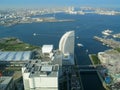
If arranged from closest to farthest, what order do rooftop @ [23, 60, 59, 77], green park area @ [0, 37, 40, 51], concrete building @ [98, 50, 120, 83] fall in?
rooftop @ [23, 60, 59, 77]
concrete building @ [98, 50, 120, 83]
green park area @ [0, 37, 40, 51]

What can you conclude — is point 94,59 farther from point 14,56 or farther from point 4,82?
point 4,82

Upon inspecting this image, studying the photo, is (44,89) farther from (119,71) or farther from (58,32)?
(58,32)

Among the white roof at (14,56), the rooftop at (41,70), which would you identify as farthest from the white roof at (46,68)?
the white roof at (14,56)

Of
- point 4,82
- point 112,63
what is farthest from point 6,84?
point 112,63

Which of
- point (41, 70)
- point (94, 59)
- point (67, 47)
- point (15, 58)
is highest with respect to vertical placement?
point (41, 70)

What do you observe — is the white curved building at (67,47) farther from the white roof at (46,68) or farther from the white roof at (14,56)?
the white roof at (46,68)

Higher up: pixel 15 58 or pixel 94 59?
pixel 15 58

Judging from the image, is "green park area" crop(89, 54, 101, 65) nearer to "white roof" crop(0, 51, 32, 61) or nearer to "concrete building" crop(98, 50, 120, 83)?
"concrete building" crop(98, 50, 120, 83)

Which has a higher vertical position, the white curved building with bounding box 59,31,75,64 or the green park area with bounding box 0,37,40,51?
the white curved building with bounding box 59,31,75,64

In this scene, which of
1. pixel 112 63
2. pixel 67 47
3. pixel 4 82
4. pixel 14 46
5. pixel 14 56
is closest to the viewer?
pixel 4 82

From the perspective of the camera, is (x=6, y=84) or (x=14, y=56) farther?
(x=14, y=56)

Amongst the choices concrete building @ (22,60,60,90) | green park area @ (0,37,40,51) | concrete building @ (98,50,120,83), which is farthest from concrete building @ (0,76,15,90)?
green park area @ (0,37,40,51)
